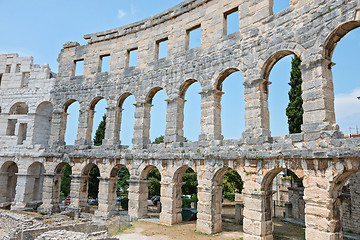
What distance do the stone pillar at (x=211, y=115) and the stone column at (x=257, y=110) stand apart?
1.74 meters

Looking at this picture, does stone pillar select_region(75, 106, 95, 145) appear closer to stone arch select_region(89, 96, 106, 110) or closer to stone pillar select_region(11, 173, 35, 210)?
stone arch select_region(89, 96, 106, 110)

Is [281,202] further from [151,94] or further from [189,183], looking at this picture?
[151,94]

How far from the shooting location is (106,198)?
16375mm

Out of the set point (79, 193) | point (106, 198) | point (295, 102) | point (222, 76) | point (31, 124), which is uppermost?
point (295, 102)

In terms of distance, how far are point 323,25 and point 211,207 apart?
28.4 feet

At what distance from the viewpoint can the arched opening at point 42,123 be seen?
2038 cm

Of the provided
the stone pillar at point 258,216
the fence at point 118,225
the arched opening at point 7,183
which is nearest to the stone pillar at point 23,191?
the arched opening at point 7,183

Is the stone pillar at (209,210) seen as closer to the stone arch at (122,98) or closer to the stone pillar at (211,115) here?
the stone pillar at (211,115)

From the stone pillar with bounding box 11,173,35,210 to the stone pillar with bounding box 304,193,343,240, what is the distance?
17940 millimetres

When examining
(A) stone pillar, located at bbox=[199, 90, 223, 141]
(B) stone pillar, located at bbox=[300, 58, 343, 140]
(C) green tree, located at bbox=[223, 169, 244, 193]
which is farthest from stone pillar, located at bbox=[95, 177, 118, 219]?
(C) green tree, located at bbox=[223, 169, 244, 193]

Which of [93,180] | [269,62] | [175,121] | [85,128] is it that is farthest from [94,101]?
[269,62]

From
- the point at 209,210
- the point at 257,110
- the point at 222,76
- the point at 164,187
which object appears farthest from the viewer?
the point at 164,187

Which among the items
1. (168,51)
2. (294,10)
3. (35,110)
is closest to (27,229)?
(35,110)

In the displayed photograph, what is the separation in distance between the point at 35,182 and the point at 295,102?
20.7m
